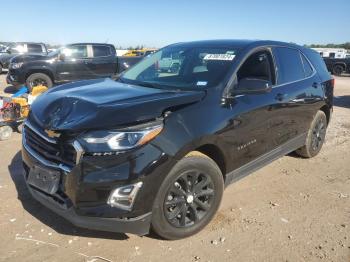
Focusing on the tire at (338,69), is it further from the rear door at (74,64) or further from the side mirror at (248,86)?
the side mirror at (248,86)

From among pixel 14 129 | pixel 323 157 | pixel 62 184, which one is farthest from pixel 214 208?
pixel 14 129

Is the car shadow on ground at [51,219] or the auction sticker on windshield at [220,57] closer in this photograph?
the car shadow on ground at [51,219]

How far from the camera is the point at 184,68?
4262 mm

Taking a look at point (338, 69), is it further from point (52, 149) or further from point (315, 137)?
point (52, 149)

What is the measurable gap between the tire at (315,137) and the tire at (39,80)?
920 centimetres

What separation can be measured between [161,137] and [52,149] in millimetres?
911

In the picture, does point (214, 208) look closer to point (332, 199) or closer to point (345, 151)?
point (332, 199)

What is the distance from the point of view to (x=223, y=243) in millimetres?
3406

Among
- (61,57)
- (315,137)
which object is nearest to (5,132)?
(315,137)

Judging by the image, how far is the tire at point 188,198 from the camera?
10.3ft

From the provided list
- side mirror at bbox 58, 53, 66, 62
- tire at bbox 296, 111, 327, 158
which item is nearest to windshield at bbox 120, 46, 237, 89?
tire at bbox 296, 111, 327, 158

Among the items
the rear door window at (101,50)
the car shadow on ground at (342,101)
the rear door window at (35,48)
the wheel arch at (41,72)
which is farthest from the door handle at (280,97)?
the rear door window at (35,48)

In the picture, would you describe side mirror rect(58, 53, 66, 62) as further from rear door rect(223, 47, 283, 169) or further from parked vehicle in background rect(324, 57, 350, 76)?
parked vehicle in background rect(324, 57, 350, 76)

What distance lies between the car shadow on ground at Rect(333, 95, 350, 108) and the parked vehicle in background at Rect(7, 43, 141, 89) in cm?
739
